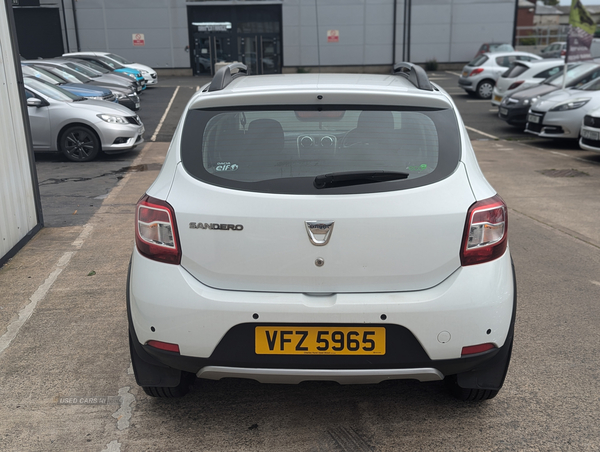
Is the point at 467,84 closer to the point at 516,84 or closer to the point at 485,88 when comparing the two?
the point at 485,88

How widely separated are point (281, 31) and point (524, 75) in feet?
69.9

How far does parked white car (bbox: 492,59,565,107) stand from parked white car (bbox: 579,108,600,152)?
629 cm

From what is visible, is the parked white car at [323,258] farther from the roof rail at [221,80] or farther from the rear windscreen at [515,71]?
the rear windscreen at [515,71]

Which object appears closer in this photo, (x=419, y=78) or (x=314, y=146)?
(x=314, y=146)

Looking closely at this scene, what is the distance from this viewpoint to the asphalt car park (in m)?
2.89

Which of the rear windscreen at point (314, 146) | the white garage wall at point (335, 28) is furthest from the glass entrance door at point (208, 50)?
the rear windscreen at point (314, 146)

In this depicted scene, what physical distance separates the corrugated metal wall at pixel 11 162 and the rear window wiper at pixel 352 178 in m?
3.98

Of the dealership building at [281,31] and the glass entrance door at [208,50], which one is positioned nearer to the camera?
the dealership building at [281,31]

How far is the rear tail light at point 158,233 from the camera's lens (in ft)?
8.78

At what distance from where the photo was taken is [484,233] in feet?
8.82

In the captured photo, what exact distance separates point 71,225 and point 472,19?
114 feet

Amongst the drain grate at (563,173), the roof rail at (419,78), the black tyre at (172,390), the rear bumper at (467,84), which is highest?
the roof rail at (419,78)

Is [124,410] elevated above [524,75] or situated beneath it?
situated beneath

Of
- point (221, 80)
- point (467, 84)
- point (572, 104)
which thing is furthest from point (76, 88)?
point (467, 84)
